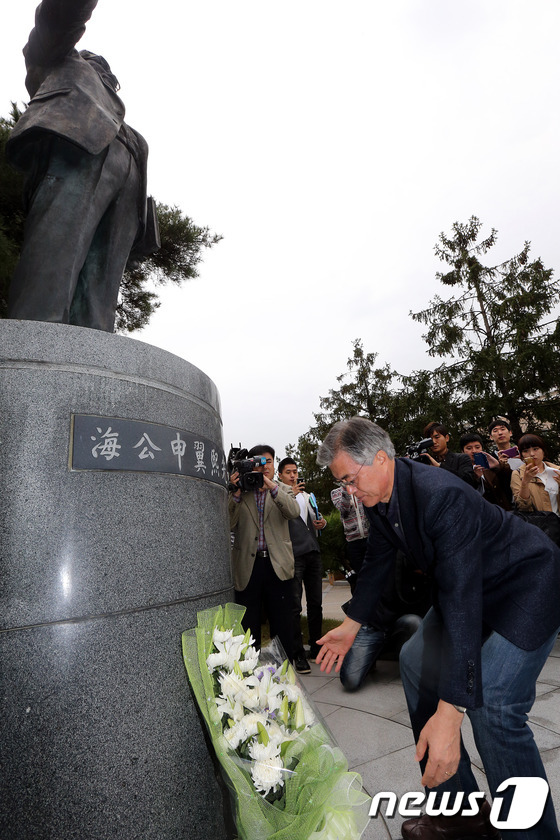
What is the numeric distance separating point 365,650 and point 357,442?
2.63 metres

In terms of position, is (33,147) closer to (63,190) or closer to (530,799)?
(63,190)

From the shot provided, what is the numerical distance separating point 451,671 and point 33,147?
3234 mm

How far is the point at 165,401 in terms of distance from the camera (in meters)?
2.36

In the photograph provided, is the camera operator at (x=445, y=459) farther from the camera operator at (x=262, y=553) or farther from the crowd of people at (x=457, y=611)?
the crowd of people at (x=457, y=611)

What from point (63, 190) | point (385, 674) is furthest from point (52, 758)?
point (385, 674)

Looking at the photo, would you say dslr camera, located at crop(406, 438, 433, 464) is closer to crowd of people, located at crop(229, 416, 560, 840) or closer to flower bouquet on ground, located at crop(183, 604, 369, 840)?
crowd of people, located at crop(229, 416, 560, 840)

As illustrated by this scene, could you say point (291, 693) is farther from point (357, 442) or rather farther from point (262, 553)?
point (262, 553)

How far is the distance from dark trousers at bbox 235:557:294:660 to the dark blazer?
7.58ft

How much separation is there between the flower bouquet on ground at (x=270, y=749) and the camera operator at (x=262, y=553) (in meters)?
2.23

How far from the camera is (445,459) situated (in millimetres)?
4867

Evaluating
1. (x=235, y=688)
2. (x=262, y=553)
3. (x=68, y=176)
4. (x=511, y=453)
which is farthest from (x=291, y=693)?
(x=511, y=453)

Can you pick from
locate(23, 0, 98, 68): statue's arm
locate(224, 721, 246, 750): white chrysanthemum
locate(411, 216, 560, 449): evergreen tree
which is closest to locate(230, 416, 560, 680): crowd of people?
locate(224, 721, 246, 750): white chrysanthemum

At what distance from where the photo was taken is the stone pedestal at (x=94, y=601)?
67.4 inches

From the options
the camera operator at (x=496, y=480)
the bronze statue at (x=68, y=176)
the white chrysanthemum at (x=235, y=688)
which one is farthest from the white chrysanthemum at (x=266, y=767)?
the camera operator at (x=496, y=480)
